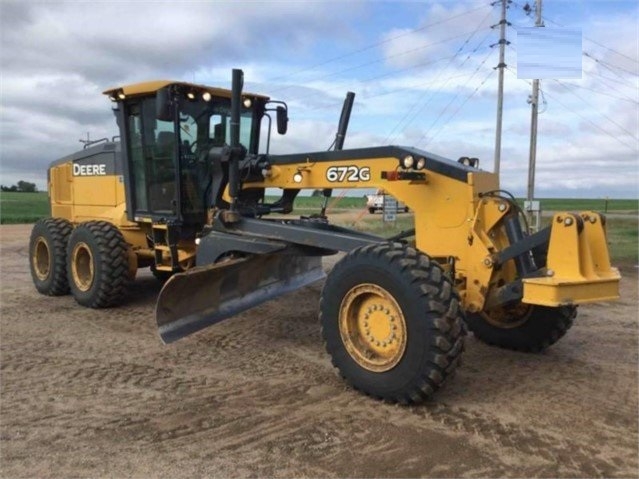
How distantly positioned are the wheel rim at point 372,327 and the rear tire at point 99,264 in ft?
13.4

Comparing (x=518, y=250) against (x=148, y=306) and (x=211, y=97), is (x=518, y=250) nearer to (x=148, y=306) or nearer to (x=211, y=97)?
(x=211, y=97)

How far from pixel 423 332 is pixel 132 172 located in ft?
17.3

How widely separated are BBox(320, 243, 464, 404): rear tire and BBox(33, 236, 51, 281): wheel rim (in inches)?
241

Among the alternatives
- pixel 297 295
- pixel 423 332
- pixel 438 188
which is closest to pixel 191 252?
pixel 297 295

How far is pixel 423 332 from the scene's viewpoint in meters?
4.54

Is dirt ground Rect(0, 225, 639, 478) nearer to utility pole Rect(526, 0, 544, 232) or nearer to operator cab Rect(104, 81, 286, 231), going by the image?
operator cab Rect(104, 81, 286, 231)

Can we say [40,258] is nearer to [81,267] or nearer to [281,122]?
[81,267]

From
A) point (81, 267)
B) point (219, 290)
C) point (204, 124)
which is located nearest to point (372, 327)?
point (219, 290)

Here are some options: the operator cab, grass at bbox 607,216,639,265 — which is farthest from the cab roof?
grass at bbox 607,216,639,265

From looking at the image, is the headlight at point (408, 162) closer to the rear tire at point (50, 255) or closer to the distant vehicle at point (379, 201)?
the distant vehicle at point (379, 201)

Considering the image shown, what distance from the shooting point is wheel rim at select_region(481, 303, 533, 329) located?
6.09 meters

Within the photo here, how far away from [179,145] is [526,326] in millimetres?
4482

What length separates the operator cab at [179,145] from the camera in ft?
24.9

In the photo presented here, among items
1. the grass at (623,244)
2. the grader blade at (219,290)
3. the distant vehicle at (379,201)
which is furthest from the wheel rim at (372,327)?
the grass at (623,244)
